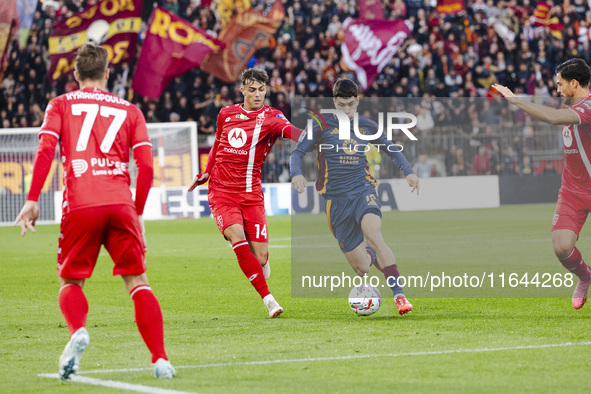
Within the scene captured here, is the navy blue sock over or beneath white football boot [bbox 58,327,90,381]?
over

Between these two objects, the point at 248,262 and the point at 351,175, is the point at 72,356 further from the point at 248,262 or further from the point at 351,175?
the point at 351,175

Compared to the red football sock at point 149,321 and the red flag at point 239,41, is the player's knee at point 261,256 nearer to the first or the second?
the red football sock at point 149,321

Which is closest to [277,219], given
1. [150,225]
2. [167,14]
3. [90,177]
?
[150,225]

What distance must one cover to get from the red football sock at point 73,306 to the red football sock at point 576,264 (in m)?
4.60

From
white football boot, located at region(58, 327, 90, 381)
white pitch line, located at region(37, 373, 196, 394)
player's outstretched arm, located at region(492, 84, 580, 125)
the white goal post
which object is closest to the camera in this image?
white pitch line, located at region(37, 373, 196, 394)

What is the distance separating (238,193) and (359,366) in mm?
3440

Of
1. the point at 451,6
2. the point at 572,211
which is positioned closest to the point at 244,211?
the point at 572,211

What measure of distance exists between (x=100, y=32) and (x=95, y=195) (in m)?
20.3

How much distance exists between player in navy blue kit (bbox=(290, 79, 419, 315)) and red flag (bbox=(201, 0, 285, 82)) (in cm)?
1701

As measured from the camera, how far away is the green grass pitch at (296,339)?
5.61 meters

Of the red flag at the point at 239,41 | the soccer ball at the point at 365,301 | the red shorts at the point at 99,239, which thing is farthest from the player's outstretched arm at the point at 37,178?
the red flag at the point at 239,41

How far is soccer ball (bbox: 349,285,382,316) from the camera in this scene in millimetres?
8711

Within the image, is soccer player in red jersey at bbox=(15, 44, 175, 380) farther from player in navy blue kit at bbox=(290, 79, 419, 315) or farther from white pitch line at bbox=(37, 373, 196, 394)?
player in navy blue kit at bbox=(290, 79, 419, 315)

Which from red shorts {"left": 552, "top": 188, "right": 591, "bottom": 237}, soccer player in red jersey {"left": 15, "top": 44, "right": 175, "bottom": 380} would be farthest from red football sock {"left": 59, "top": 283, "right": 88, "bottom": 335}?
red shorts {"left": 552, "top": 188, "right": 591, "bottom": 237}
